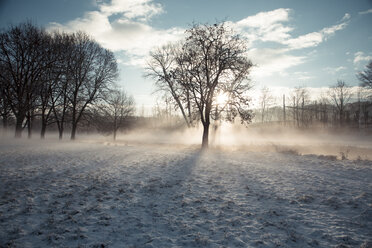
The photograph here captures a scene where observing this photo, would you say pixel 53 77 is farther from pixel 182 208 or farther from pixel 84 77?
pixel 182 208

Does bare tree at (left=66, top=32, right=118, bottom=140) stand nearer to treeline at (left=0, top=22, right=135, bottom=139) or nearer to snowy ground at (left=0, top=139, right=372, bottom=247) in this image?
treeline at (left=0, top=22, right=135, bottom=139)

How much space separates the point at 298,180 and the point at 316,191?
122cm

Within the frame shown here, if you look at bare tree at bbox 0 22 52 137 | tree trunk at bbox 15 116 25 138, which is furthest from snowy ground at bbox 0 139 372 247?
tree trunk at bbox 15 116 25 138

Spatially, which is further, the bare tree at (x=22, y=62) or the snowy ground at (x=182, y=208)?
the bare tree at (x=22, y=62)

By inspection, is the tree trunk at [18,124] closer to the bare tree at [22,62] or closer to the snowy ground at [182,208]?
the bare tree at [22,62]

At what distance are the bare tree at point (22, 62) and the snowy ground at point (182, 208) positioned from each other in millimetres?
12149

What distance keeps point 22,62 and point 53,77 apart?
3427 mm

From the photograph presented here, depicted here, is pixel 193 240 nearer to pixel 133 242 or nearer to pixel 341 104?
pixel 133 242

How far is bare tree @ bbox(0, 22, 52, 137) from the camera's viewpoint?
1719 cm

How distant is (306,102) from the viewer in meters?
53.6

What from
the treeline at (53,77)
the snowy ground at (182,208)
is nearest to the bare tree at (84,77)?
the treeline at (53,77)

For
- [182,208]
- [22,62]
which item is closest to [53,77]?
[22,62]

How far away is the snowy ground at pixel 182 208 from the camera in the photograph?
12.6 ft

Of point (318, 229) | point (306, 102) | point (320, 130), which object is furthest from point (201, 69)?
point (306, 102)
